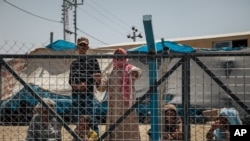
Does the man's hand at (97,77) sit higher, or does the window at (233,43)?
the window at (233,43)

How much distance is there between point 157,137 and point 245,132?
0.89m

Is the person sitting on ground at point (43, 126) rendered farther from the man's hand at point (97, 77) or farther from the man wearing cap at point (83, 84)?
the man's hand at point (97, 77)

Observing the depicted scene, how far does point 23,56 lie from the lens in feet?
12.4

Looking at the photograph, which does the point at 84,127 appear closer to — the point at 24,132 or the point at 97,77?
the point at 97,77

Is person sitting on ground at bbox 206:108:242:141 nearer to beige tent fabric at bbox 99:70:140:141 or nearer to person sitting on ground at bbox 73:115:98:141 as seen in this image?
beige tent fabric at bbox 99:70:140:141

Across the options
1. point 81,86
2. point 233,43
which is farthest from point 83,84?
point 233,43

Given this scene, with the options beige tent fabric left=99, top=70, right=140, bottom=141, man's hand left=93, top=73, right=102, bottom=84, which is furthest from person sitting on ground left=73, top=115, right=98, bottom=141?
man's hand left=93, top=73, right=102, bottom=84

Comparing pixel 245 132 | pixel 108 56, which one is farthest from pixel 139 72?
pixel 245 132

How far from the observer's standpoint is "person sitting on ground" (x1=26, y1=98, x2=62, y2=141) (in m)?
4.04

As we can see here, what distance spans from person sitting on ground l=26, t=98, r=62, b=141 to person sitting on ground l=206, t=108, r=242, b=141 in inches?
69.7

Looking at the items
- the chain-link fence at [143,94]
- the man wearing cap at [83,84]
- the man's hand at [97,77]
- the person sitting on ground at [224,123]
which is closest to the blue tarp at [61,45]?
the chain-link fence at [143,94]

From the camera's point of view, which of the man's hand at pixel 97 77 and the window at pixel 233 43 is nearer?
the man's hand at pixel 97 77

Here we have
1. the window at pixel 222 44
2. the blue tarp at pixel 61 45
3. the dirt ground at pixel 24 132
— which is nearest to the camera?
the dirt ground at pixel 24 132

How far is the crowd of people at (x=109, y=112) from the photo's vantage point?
392cm
